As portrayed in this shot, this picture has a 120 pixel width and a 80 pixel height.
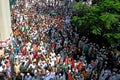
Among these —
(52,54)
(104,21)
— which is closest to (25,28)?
(52,54)

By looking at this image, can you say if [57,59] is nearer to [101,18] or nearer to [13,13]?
[101,18]

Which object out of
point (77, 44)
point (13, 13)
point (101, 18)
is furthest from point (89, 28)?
point (13, 13)

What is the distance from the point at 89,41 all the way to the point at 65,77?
377 cm

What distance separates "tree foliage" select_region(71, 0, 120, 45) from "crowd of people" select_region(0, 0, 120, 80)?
1351mm

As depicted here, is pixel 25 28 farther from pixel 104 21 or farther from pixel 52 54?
pixel 104 21

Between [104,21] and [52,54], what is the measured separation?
338 centimetres

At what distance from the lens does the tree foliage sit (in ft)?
52.8

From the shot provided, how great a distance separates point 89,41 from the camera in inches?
732

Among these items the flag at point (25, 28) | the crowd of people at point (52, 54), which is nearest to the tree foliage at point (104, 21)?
the crowd of people at point (52, 54)

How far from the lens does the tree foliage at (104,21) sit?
52.8ft

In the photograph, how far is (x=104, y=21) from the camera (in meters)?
16.2

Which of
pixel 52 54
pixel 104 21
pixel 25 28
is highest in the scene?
pixel 104 21

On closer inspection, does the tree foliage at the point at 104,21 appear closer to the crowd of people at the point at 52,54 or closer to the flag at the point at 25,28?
the crowd of people at the point at 52,54

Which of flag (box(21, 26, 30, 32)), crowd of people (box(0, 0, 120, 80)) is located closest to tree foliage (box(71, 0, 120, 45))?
crowd of people (box(0, 0, 120, 80))
